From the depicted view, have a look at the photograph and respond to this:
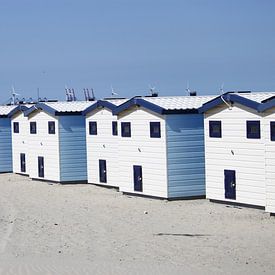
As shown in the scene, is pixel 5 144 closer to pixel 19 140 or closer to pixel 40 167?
pixel 19 140

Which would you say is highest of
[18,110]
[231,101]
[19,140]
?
[18,110]

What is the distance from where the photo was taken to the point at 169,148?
26578 mm

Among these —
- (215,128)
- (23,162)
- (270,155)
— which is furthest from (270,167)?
(23,162)

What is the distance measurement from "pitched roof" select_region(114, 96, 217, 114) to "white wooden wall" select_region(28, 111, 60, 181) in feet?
19.5

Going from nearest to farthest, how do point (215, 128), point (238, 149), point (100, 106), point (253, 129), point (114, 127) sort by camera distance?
1. point (253, 129)
2. point (238, 149)
3. point (215, 128)
4. point (114, 127)
5. point (100, 106)

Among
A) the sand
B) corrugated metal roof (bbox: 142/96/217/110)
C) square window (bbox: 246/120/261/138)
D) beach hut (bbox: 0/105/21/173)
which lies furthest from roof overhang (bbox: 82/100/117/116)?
beach hut (bbox: 0/105/21/173)

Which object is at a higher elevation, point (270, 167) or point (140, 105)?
point (140, 105)

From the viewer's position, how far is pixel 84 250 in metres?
18.0

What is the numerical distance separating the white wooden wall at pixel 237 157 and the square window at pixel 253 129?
0.43 feet

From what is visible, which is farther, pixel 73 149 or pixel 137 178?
pixel 73 149

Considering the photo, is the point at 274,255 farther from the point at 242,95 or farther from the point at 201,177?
the point at 201,177

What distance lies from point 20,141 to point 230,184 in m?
17.3

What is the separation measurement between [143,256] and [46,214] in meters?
8.07

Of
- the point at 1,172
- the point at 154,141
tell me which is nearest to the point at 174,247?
the point at 154,141
